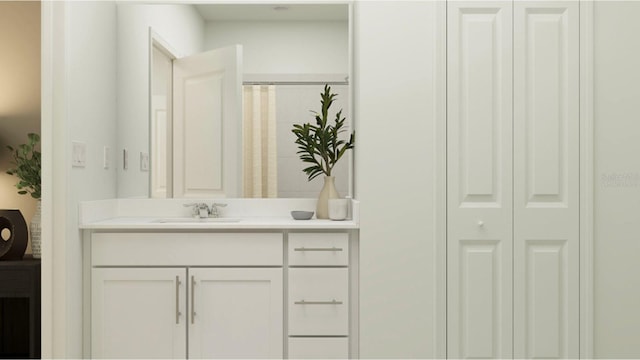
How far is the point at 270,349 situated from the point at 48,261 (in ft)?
3.34

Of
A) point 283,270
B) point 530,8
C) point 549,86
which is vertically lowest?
point 283,270

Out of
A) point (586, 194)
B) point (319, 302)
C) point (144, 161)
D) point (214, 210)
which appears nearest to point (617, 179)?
point (586, 194)

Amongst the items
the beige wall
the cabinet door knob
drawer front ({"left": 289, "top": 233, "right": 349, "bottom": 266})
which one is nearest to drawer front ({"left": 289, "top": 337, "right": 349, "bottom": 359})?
drawer front ({"left": 289, "top": 233, "right": 349, "bottom": 266})

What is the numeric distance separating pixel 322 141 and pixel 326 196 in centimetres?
28

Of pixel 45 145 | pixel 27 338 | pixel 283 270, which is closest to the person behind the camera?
pixel 45 145

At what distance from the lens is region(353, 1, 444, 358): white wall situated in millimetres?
2369

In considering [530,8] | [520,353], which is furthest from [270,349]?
[530,8]

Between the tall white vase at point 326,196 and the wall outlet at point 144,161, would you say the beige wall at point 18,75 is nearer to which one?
the wall outlet at point 144,161

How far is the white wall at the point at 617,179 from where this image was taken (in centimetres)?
236

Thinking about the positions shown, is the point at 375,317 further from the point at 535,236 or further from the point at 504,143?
the point at 504,143

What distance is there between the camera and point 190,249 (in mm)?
2404

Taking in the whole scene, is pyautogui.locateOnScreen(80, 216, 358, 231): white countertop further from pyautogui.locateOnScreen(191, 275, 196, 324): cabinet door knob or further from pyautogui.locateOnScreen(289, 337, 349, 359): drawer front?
pyautogui.locateOnScreen(289, 337, 349, 359): drawer front

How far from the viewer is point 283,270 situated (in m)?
2.41

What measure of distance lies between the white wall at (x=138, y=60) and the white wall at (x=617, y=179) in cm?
196
